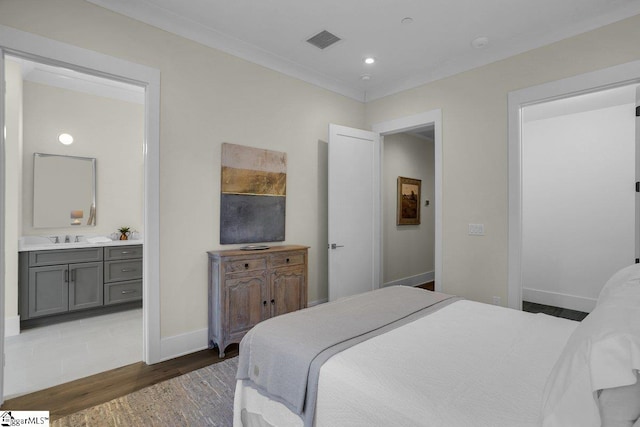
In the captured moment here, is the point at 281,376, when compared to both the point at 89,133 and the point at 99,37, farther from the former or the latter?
the point at 89,133

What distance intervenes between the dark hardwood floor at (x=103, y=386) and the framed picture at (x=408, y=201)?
357 centimetres

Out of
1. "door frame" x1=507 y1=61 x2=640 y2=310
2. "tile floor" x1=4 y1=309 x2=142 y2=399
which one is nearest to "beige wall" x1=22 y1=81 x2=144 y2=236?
"tile floor" x1=4 y1=309 x2=142 y2=399

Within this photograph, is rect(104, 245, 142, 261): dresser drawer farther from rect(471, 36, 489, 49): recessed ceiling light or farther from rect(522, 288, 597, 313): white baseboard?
rect(522, 288, 597, 313): white baseboard

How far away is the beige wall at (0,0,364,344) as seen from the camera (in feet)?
7.84

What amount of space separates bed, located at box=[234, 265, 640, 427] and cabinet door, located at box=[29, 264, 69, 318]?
10.7 feet

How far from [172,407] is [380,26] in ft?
11.2

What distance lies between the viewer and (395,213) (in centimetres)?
534

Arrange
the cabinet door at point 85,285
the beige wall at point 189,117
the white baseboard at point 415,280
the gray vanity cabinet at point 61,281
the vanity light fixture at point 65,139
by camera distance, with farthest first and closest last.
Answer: the white baseboard at point 415,280 → the vanity light fixture at point 65,139 → the cabinet door at point 85,285 → the gray vanity cabinet at point 61,281 → the beige wall at point 189,117

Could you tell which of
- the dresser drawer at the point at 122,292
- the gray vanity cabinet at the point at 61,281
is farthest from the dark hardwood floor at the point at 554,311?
the gray vanity cabinet at the point at 61,281

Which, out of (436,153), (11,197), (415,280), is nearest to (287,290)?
(436,153)

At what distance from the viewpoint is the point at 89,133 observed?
4371mm

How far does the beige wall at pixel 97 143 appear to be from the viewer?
13.0 ft

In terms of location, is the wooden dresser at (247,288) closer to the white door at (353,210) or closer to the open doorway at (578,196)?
the white door at (353,210)

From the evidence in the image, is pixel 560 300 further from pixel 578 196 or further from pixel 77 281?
pixel 77 281
